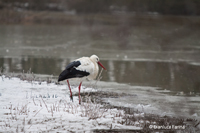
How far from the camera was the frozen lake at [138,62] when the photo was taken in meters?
1.55

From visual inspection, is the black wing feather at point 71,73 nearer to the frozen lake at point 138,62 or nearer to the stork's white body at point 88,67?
the stork's white body at point 88,67

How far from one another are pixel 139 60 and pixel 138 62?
65cm

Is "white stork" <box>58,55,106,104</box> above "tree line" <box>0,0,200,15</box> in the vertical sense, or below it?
below

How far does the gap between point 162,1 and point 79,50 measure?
17.5m

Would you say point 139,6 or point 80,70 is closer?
point 139,6

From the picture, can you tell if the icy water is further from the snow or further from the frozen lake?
the snow

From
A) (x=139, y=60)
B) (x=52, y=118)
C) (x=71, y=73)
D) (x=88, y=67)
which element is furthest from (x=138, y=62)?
(x=52, y=118)

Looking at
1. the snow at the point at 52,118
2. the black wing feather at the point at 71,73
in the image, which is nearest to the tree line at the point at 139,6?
the snow at the point at 52,118

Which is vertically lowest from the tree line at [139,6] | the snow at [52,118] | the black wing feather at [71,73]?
the snow at [52,118]

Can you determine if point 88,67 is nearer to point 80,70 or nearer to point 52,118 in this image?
point 80,70

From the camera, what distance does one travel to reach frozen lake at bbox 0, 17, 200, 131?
61.1 inches

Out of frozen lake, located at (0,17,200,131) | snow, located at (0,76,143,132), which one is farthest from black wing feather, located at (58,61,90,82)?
frozen lake, located at (0,17,200,131)

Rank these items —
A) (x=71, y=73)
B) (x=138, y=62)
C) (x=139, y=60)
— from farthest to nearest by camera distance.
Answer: (x=139, y=60), (x=138, y=62), (x=71, y=73)

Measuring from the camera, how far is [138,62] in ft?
48.7
